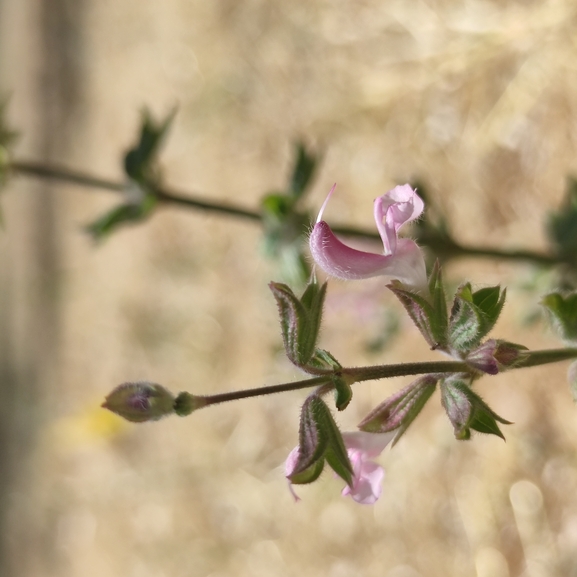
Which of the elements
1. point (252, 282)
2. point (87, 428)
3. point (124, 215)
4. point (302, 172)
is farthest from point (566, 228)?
point (87, 428)

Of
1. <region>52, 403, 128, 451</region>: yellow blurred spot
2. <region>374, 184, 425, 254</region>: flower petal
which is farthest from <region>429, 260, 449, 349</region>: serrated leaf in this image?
<region>52, 403, 128, 451</region>: yellow blurred spot

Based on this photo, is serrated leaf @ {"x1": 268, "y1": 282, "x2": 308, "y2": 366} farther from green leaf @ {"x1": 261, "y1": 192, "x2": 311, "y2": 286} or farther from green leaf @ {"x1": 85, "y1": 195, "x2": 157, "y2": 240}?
green leaf @ {"x1": 85, "y1": 195, "x2": 157, "y2": 240}

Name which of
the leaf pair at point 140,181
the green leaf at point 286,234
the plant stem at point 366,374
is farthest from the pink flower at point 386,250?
the leaf pair at point 140,181

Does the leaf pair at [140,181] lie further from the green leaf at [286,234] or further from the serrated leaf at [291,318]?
the serrated leaf at [291,318]

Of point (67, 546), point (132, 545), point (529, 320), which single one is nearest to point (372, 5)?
point (529, 320)

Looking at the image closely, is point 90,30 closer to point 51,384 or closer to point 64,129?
point 64,129
